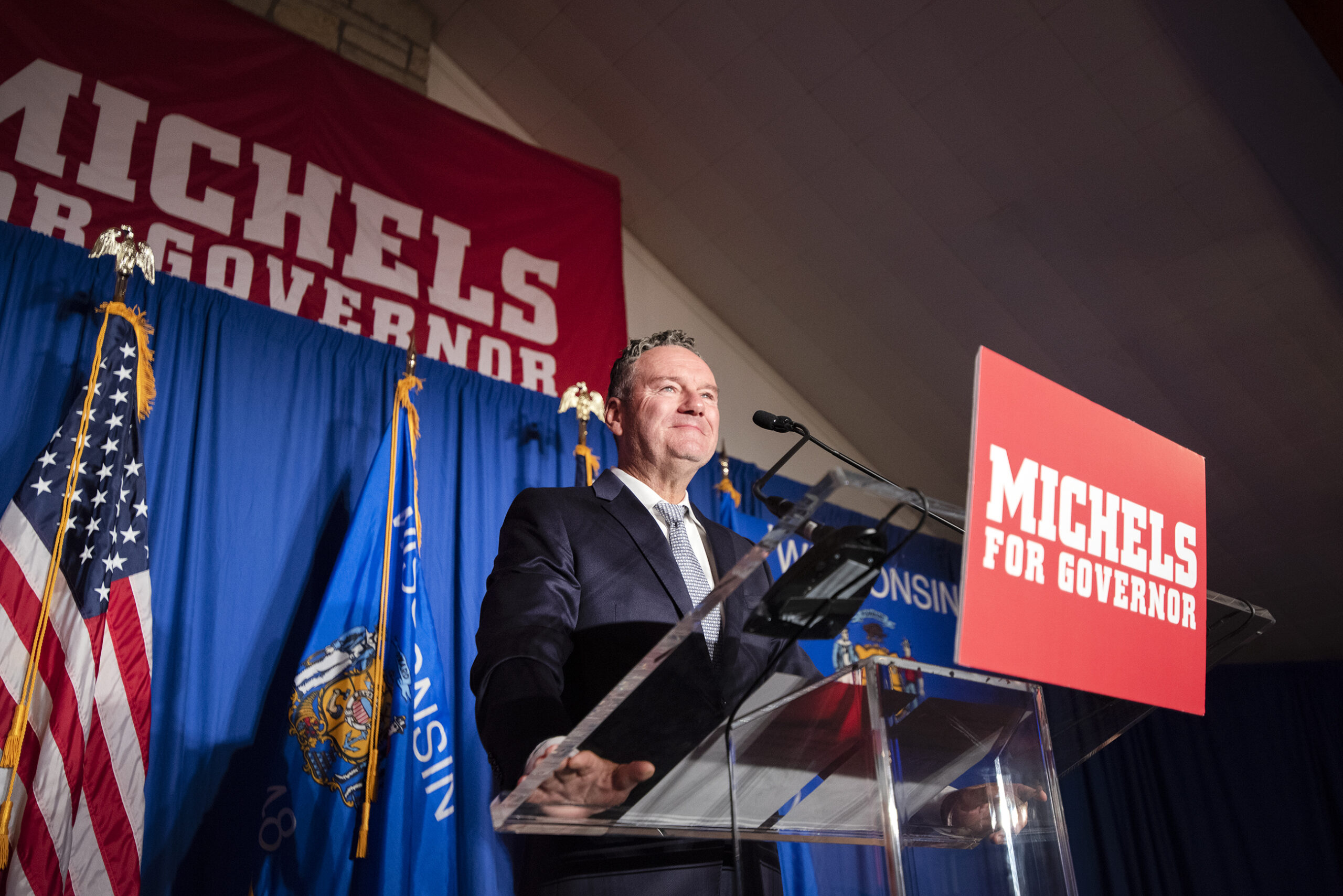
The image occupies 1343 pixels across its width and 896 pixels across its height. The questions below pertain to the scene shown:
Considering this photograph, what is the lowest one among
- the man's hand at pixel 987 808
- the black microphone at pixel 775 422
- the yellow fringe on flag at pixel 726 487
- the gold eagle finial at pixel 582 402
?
the man's hand at pixel 987 808

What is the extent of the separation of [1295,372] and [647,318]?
2.85m

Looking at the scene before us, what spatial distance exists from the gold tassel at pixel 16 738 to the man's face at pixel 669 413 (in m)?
1.47

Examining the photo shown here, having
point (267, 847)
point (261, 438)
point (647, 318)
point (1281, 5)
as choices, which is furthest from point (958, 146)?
point (267, 847)

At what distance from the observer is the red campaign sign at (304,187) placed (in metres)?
3.24

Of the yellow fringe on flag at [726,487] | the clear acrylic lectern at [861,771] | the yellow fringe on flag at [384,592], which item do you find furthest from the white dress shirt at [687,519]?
the yellow fringe on flag at [726,487]

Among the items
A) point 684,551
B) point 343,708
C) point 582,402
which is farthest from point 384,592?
point 684,551

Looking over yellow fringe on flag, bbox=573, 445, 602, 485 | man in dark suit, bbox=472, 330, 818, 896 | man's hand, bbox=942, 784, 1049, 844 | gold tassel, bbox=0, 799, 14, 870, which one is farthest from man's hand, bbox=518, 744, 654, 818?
yellow fringe on flag, bbox=573, 445, 602, 485

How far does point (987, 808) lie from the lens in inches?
39.0

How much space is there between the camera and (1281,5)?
3.26m

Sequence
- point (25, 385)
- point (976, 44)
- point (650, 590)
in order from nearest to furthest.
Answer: point (650, 590) → point (25, 385) → point (976, 44)

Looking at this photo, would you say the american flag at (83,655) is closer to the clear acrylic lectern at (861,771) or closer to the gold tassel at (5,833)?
the gold tassel at (5,833)

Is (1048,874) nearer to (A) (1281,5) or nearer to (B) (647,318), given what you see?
(A) (1281,5)

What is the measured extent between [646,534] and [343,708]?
151 centimetres

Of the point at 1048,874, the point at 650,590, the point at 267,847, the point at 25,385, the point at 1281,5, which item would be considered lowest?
the point at 1048,874
